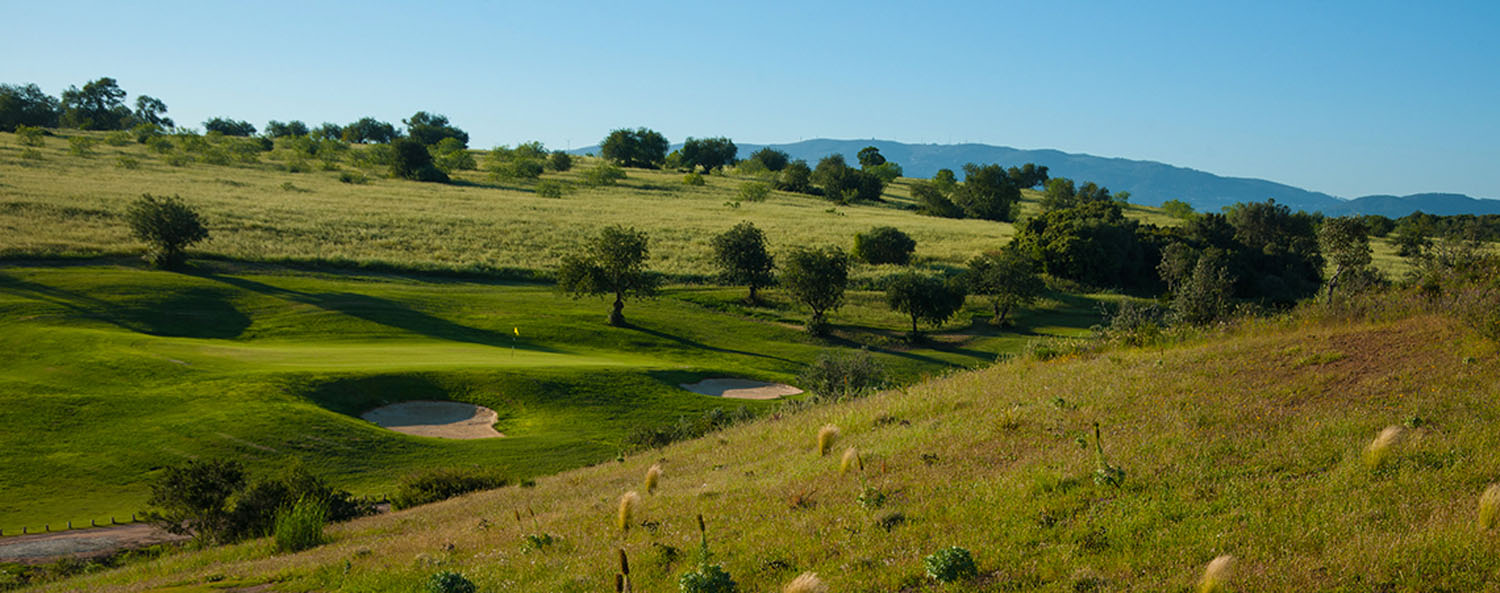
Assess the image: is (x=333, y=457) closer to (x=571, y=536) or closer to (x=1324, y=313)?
(x=571, y=536)

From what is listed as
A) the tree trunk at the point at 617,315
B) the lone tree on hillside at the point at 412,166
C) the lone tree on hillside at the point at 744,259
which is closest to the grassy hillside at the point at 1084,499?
the tree trunk at the point at 617,315

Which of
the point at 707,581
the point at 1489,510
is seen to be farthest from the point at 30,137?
Answer: the point at 1489,510

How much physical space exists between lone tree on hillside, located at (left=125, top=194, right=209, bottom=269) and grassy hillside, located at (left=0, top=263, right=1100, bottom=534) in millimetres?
2245

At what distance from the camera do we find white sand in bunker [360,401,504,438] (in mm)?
29281

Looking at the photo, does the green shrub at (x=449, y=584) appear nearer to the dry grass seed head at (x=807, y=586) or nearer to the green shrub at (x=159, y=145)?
the dry grass seed head at (x=807, y=586)

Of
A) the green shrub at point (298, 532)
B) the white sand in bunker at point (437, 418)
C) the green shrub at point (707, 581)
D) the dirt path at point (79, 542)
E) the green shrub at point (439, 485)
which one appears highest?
the green shrub at point (707, 581)

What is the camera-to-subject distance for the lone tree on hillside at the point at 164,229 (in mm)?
48875

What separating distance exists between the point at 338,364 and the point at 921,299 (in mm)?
31171

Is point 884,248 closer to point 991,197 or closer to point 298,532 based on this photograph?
point 991,197

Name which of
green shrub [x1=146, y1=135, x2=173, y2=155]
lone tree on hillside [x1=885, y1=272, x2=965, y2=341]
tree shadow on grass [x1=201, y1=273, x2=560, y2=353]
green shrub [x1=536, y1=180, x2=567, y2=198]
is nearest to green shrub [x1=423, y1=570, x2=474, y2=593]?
tree shadow on grass [x1=201, y1=273, x2=560, y2=353]

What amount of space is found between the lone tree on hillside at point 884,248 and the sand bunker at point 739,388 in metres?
36.2

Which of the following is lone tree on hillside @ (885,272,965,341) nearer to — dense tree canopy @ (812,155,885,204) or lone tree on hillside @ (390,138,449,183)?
dense tree canopy @ (812,155,885,204)

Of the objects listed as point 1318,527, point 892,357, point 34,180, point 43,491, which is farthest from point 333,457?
point 34,180

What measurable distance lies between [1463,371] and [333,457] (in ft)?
85.3
